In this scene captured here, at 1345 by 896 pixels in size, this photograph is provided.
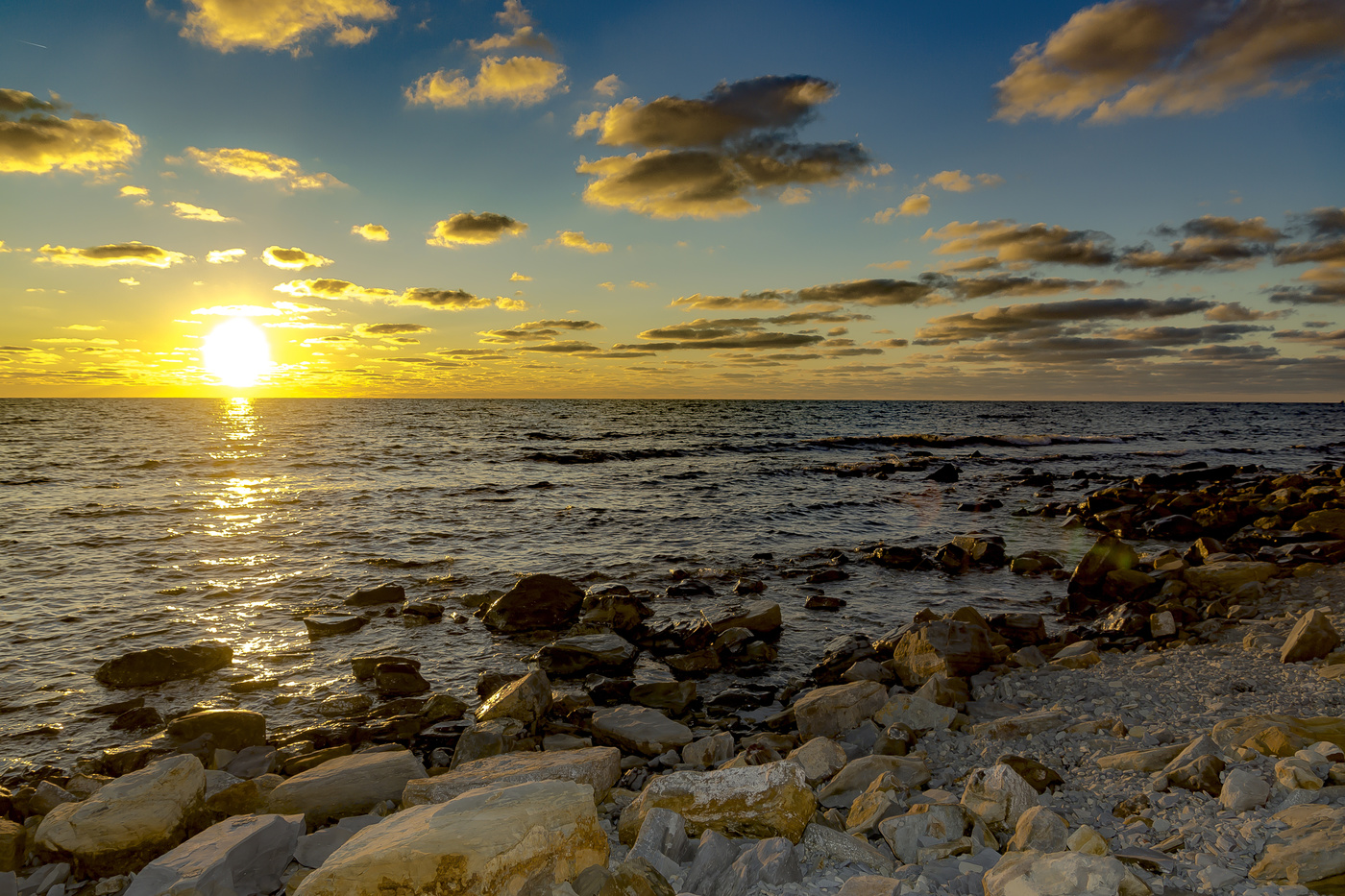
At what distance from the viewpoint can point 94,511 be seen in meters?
22.5

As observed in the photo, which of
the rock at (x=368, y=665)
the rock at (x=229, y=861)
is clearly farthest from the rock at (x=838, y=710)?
the rock at (x=368, y=665)

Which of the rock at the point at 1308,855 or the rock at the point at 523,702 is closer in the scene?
the rock at the point at 1308,855

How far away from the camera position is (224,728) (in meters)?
7.53

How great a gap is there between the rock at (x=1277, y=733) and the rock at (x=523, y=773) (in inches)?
198

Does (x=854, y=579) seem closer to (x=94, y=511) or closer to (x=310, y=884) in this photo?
(x=310, y=884)

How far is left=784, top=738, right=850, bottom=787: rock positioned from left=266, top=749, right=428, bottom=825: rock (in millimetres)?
3708

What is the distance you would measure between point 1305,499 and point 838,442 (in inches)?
1409

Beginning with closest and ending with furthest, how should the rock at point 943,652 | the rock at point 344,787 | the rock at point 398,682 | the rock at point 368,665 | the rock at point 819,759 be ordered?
the rock at point 344,787, the rock at point 819,759, the rock at point 943,652, the rock at point 398,682, the rock at point 368,665

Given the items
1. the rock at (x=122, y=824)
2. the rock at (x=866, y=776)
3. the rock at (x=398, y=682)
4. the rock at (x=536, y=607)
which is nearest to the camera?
the rock at (x=122, y=824)

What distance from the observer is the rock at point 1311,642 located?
748cm

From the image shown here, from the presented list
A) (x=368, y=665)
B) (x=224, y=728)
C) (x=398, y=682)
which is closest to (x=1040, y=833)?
(x=398, y=682)

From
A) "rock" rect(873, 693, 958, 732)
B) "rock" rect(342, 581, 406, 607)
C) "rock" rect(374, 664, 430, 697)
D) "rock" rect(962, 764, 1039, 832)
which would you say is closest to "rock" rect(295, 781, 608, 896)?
"rock" rect(962, 764, 1039, 832)

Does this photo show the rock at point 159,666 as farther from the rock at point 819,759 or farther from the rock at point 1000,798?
the rock at point 1000,798

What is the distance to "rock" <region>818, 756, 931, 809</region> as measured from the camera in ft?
17.8
